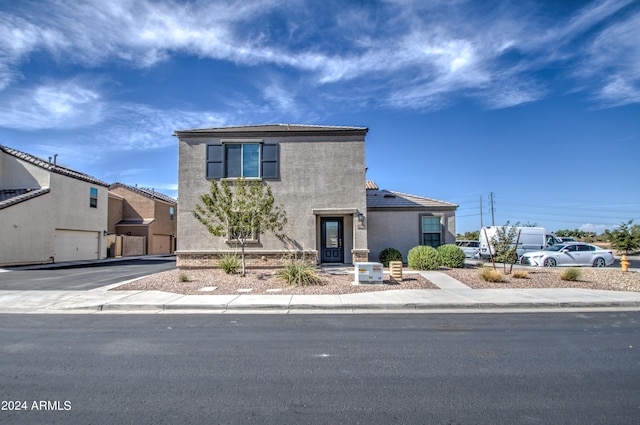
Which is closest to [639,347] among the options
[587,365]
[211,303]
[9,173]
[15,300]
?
[587,365]

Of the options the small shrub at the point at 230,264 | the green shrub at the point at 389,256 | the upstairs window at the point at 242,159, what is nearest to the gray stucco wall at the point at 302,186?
the upstairs window at the point at 242,159

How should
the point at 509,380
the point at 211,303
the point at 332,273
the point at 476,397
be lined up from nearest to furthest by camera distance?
the point at 476,397 → the point at 509,380 → the point at 211,303 → the point at 332,273

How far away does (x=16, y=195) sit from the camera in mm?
22391

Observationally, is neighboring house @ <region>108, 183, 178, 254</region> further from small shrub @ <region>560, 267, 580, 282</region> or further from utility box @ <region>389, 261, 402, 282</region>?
small shrub @ <region>560, 267, 580, 282</region>

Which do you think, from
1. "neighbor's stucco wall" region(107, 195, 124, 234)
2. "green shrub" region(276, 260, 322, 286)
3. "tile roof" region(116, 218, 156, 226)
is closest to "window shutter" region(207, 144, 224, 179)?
"green shrub" region(276, 260, 322, 286)

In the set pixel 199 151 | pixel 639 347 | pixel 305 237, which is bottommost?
pixel 639 347

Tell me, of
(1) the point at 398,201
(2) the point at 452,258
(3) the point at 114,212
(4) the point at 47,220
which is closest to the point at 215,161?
(1) the point at 398,201

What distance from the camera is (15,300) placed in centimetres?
982

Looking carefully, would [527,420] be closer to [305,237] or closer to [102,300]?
[102,300]

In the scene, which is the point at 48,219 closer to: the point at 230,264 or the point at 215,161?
the point at 215,161

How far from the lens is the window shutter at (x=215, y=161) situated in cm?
1627

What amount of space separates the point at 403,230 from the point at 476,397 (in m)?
14.7

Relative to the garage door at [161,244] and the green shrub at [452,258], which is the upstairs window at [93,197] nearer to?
the garage door at [161,244]

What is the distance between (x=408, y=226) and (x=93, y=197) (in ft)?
79.7
